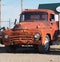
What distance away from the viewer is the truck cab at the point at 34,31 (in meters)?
18.8

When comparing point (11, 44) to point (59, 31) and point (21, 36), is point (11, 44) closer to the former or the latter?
point (21, 36)

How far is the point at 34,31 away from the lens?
18828 mm

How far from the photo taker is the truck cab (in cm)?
1883

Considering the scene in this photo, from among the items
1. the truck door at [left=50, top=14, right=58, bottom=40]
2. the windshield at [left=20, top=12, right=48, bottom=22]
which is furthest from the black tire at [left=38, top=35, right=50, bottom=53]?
the windshield at [left=20, top=12, right=48, bottom=22]

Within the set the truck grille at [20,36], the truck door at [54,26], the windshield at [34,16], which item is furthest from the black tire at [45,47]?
the windshield at [34,16]

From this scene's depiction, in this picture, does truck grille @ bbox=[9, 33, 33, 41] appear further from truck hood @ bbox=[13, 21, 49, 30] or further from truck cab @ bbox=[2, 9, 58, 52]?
truck hood @ bbox=[13, 21, 49, 30]

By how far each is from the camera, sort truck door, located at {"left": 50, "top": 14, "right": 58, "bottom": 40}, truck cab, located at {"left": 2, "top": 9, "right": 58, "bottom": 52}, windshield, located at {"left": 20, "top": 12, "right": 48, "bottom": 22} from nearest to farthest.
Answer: truck cab, located at {"left": 2, "top": 9, "right": 58, "bottom": 52}
truck door, located at {"left": 50, "top": 14, "right": 58, "bottom": 40}
windshield, located at {"left": 20, "top": 12, "right": 48, "bottom": 22}

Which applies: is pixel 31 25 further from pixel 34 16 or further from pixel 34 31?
pixel 34 16

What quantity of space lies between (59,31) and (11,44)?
312cm

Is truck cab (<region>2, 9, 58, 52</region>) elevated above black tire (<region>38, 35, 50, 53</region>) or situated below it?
above

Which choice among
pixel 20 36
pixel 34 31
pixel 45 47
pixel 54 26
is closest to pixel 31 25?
pixel 34 31

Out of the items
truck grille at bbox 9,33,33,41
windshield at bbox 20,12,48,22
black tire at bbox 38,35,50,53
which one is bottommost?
black tire at bbox 38,35,50,53

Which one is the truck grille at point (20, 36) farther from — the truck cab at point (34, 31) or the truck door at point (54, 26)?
the truck door at point (54, 26)

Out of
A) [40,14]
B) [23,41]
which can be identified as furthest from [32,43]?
[40,14]
